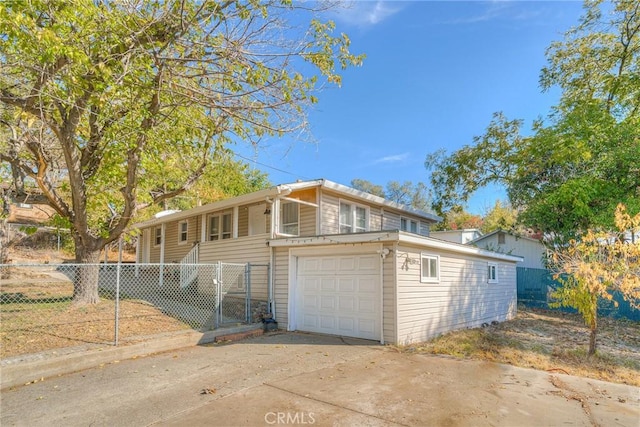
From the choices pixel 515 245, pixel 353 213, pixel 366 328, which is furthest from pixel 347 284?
pixel 515 245

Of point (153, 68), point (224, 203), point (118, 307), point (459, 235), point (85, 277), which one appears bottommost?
point (118, 307)

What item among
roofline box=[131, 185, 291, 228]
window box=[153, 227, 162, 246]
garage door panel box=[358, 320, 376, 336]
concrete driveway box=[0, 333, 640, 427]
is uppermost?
roofline box=[131, 185, 291, 228]

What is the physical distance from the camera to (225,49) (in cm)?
640

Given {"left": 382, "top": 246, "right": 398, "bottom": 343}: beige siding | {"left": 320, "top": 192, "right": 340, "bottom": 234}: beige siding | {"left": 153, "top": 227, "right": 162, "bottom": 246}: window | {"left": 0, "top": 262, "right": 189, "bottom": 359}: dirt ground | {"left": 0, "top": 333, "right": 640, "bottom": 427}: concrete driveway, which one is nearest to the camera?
{"left": 0, "top": 333, "right": 640, "bottom": 427}: concrete driveway

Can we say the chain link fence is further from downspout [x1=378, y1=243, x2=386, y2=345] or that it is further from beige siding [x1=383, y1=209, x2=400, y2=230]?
beige siding [x1=383, y1=209, x2=400, y2=230]

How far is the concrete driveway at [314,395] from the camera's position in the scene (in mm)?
4266

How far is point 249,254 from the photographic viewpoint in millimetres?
11477

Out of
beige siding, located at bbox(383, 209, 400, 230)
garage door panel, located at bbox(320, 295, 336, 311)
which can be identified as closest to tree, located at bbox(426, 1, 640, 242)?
beige siding, located at bbox(383, 209, 400, 230)

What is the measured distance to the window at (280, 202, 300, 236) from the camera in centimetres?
1219

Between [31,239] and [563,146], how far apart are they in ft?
99.9

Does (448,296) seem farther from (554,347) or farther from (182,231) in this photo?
(182,231)

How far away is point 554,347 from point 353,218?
22.3 feet

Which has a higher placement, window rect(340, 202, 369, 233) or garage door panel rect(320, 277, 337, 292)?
window rect(340, 202, 369, 233)

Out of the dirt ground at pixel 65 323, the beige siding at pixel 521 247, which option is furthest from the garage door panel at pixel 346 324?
the beige siding at pixel 521 247
